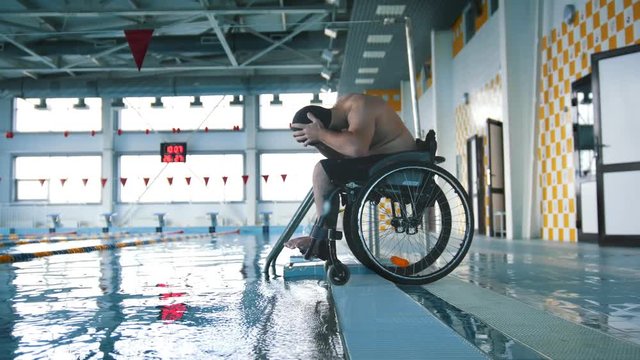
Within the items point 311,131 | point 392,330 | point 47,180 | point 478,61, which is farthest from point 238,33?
point 392,330

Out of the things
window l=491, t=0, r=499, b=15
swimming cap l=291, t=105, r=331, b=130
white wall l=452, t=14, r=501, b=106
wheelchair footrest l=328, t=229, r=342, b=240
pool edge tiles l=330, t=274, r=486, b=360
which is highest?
window l=491, t=0, r=499, b=15

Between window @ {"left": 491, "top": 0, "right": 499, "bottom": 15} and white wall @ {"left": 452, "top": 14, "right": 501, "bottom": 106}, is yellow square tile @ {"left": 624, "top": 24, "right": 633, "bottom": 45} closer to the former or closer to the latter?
white wall @ {"left": 452, "top": 14, "right": 501, "bottom": 106}

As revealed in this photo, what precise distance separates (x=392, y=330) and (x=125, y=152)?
70.8ft

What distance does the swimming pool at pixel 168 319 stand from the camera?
1.50 meters

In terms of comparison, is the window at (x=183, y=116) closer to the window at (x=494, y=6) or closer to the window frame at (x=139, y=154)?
the window frame at (x=139, y=154)

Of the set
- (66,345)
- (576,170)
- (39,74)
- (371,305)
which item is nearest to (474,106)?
(576,170)

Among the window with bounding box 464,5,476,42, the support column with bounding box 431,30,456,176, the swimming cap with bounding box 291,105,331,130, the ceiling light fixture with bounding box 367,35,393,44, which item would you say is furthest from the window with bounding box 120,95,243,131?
the swimming cap with bounding box 291,105,331,130

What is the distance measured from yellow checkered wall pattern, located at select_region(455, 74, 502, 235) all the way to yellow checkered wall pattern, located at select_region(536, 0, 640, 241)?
4.48 feet

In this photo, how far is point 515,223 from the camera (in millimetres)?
8633

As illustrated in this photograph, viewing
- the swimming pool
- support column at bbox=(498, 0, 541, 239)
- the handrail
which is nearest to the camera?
the swimming pool

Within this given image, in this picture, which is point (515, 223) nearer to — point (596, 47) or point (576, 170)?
point (576, 170)

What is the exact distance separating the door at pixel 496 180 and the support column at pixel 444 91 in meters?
2.78

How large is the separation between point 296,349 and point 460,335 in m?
0.46

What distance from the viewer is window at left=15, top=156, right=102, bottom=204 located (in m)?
21.6
